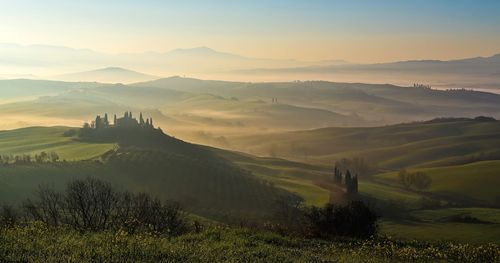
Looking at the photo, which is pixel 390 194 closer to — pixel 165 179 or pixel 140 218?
pixel 165 179

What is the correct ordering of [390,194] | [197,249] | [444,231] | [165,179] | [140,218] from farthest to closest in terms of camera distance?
[390,194] < [165,179] < [444,231] < [140,218] < [197,249]

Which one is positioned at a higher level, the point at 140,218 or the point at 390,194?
the point at 140,218

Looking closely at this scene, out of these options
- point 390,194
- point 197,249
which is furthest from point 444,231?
point 197,249

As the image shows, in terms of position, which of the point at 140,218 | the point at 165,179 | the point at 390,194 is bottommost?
the point at 390,194

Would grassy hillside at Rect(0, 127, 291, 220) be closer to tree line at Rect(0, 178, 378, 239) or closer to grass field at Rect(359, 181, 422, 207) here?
grass field at Rect(359, 181, 422, 207)

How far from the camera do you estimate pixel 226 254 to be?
1867 cm

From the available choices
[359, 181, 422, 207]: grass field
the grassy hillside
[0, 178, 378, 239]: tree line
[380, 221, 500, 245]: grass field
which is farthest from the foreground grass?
[359, 181, 422, 207]: grass field

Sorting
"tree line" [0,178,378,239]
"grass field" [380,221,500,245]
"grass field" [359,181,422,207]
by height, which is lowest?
"grass field" [359,181,422,207]

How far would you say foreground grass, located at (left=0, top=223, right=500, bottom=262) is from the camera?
652 inches

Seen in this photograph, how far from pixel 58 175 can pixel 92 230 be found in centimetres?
13078

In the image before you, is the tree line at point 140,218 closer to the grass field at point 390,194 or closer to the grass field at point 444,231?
the grass field at point 444,231

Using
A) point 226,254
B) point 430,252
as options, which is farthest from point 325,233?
point 226,254

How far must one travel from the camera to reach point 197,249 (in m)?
19.2

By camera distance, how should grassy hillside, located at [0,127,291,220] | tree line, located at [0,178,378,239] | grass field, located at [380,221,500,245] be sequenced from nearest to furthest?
1. tree line, located at [0,178,378,239]
2. grass field, located at [380,221,500,245]
3. grassy hillside, located at [0,127,291,220]
